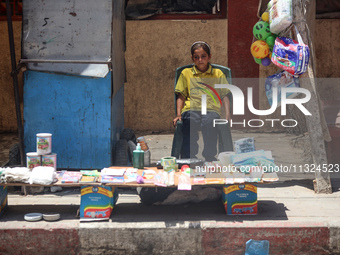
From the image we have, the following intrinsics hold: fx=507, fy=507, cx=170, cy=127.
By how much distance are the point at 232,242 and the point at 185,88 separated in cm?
203

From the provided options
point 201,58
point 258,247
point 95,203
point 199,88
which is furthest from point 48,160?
point 258,247

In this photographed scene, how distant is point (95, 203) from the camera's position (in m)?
4.56

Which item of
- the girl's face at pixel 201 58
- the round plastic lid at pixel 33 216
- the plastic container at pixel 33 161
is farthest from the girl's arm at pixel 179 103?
the round plastic lid at pixel 33 216

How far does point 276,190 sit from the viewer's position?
18.7ft

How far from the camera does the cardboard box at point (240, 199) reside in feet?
15.3

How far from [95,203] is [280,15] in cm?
274

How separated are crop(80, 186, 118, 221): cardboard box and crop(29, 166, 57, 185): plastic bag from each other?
295 mm

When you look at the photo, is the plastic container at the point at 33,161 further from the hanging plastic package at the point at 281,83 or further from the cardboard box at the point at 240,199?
the hanging plastic package at the point at 281,83

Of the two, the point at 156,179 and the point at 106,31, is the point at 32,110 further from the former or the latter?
the point at 156,179

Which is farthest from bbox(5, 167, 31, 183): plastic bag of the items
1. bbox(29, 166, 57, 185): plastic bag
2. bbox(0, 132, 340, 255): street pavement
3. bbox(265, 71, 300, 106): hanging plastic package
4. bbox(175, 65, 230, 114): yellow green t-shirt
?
bbox(265, 71, 300, 106): hanging plastic package

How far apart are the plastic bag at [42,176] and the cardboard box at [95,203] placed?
30cm

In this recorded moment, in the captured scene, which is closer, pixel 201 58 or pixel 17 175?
pixel 17 175

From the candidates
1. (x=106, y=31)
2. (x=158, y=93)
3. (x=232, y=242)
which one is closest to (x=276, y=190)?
(x=232, y=242)

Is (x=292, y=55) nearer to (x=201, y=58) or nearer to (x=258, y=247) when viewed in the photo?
(x=201, y=58)
